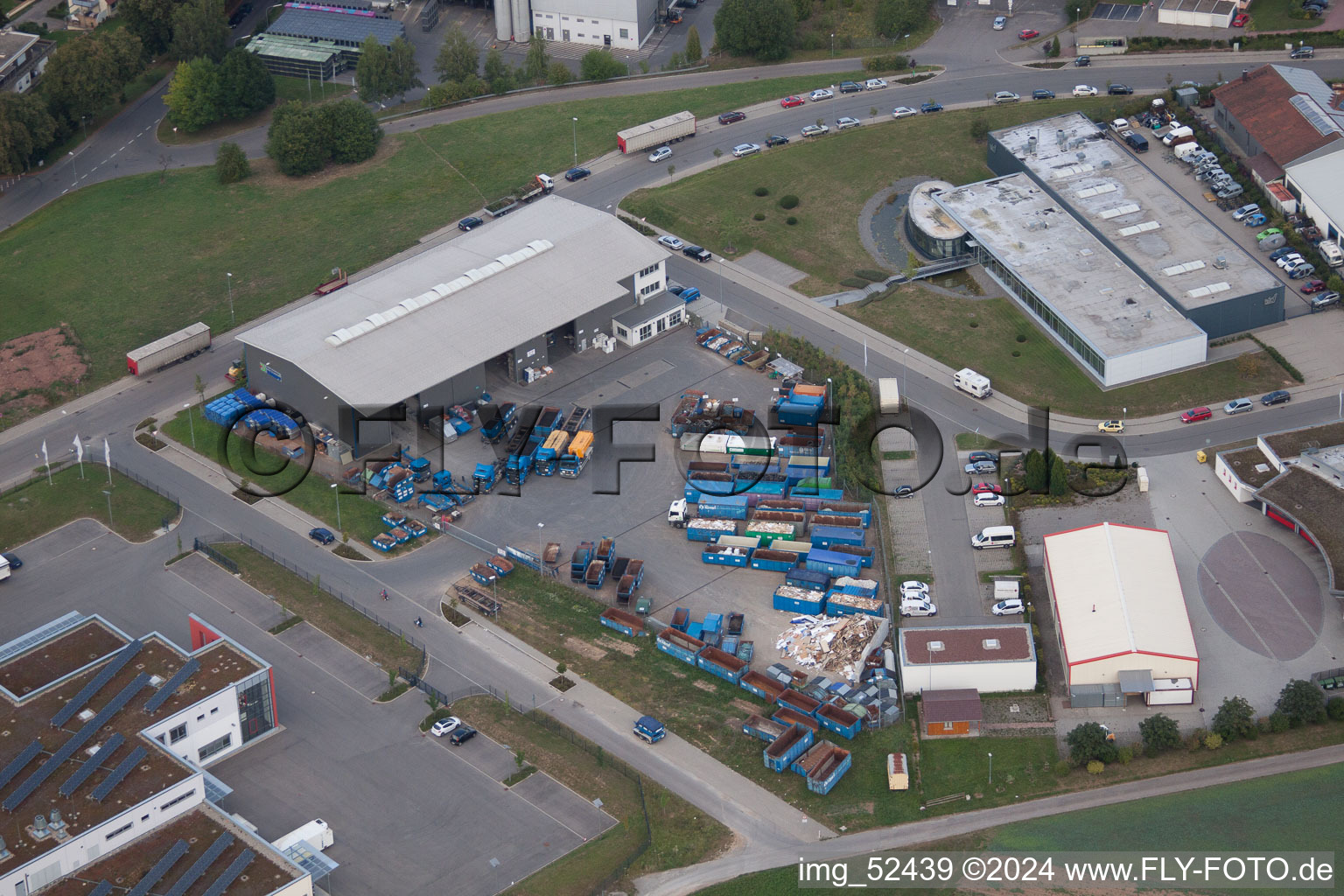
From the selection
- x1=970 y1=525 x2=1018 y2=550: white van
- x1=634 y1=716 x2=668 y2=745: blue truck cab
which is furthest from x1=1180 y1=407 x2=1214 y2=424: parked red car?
x1=634 y1=716 x2=668 y2=745: blue truck cab

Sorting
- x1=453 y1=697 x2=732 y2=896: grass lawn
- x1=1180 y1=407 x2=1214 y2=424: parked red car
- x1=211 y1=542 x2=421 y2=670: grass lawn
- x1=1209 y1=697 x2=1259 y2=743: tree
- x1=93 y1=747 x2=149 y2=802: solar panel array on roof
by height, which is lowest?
x1=453 y1=697 x2=732 y2=896: grass lawn

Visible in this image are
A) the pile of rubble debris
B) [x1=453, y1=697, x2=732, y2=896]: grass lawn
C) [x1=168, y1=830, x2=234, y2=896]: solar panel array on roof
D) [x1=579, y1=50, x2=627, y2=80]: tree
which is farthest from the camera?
[x1=579, y1=50, x2=627, y2=80]: tree

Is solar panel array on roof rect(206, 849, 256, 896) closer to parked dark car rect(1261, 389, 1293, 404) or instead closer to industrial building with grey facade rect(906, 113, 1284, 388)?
industrial building with grey facade rect(906, 113, 1284, 388)

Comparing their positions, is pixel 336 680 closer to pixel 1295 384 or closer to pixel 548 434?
pixel 548 434

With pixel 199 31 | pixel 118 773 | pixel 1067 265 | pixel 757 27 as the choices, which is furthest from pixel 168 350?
pixel 757 27

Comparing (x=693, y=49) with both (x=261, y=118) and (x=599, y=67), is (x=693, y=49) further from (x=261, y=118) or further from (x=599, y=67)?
(x=261, y=118)

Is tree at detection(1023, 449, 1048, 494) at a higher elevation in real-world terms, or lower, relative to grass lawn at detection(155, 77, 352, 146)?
lower

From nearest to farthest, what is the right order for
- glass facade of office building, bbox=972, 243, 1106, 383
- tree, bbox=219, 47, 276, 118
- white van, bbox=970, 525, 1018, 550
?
1. white van, bbox=970, 525, 1018, 550
2. glass facade of office building, bbox=972, 243, 1106, 383
3. tree, bbox=219, 47, 276, 118
